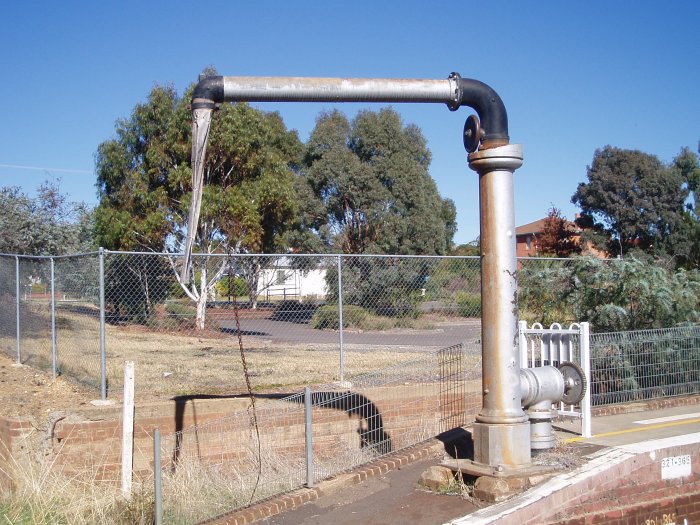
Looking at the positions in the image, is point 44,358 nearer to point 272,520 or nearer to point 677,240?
point 272,520

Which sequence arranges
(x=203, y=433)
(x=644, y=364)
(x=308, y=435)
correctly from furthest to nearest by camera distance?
(x=644, y=364), (x=203, y=433), (x=308, y=435)

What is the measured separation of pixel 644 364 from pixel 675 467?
3403 millimetres

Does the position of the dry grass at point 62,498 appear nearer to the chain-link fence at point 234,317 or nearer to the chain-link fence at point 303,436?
the chain-link fence at point 303,436

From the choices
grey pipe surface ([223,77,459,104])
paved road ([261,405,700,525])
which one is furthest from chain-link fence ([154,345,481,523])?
grey pipe surface ([223,77,459,104])

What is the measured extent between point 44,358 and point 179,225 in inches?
402

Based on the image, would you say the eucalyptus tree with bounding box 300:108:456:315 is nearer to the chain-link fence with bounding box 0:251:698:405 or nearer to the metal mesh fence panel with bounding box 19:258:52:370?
the chain-link fence with bounding box 0:251:698:405

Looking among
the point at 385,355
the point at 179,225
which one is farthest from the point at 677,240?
the point at 385,355

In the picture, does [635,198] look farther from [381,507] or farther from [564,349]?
[381,507]

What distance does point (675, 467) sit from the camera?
7.25 meters

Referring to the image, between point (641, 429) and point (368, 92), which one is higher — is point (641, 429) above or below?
below

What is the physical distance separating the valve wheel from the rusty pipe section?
2.55 m

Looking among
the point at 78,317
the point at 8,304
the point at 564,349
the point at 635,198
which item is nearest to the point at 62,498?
the point at 78,317

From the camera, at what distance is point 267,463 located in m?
8.15

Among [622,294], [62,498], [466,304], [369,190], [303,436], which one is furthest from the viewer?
[369,190]
